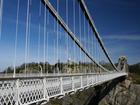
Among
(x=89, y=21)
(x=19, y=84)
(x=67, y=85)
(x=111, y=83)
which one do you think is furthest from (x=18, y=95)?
(x=111, y=83)

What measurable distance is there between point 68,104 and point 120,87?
38.8 ft

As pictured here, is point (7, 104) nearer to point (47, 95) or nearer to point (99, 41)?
point (47, 95)

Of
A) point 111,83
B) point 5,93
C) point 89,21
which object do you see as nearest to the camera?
point 5,93

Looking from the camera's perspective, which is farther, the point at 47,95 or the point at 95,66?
the point at 95,66

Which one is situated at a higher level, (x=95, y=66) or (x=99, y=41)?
(x=99, y=41)

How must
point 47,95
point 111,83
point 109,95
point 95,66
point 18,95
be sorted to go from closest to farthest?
point 18,95
point 47,95
point 95,66
point 109,95
point 111,83

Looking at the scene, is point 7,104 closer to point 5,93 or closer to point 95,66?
point 5,93

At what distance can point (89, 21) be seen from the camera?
2938cm

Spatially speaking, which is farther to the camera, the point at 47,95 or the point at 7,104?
the point at 47,95

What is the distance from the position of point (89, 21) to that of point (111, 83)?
3801cm

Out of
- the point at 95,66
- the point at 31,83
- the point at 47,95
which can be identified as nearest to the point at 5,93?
the point at 31,83

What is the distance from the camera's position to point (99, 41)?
39.7 metres

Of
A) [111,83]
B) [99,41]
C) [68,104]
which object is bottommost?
[68,104]

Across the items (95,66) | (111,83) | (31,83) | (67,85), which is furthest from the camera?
(111,83)
